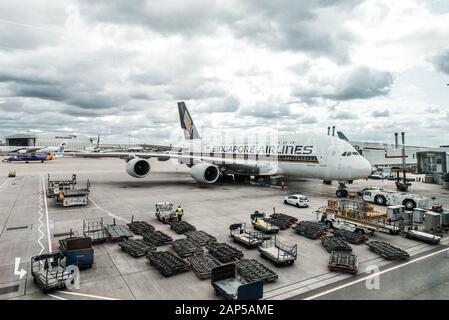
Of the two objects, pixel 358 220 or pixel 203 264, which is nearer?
pixel 203 264

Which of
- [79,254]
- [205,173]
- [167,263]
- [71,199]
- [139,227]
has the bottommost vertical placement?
[167,263]

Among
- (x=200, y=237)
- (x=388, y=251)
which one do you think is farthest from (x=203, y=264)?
(x=388, y=251)

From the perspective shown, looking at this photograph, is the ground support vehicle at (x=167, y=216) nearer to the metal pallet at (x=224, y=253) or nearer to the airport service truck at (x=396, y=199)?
the metal pallet at (x=224, y=253)

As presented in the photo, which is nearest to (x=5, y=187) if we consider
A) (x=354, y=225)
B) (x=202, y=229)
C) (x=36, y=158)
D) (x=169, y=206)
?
(x=169, y=206)

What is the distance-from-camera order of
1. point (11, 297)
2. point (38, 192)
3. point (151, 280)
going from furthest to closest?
point (38, 192)
point (151, 280)
point (11, 297)

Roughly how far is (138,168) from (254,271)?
27.4m

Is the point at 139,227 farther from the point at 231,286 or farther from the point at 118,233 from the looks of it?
the point at 231,286

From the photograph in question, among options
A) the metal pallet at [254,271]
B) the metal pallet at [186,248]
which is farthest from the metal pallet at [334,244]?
the metal pallet at [186,248]

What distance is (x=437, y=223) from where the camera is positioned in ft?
58.3

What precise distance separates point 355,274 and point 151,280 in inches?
327

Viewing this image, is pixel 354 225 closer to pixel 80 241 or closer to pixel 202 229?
pixel 202 229

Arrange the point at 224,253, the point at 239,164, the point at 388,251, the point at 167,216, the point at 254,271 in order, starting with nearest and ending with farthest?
the point at 254,271, the point at 224,253, the point at 388,251, the point at 167,216, the point at 239,164

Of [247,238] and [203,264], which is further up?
[247,238]

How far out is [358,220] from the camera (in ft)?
60.7
